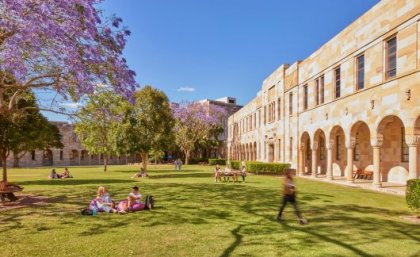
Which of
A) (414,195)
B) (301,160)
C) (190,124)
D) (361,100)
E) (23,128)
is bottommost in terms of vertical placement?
(414,195)

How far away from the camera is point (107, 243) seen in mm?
7680

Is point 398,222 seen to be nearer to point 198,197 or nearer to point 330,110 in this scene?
point 198,197

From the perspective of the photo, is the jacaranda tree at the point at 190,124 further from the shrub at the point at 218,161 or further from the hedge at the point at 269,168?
the hedge at the point at 269,168

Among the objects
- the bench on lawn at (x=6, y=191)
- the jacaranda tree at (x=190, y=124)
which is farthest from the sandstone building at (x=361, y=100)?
the jacaranda tree at (x=190, y=124)

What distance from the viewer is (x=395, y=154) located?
20.9m

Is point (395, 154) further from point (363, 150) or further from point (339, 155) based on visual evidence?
point (339, 155)

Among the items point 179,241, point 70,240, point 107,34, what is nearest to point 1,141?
point 107,34

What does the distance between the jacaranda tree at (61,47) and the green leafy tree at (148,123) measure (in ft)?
50.8

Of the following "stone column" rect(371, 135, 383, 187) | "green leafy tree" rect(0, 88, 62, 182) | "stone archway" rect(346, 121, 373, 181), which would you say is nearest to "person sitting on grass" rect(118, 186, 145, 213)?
"green leafy tree" rect(0, 88, 62, 182)

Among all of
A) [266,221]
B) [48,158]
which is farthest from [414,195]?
[48,158]

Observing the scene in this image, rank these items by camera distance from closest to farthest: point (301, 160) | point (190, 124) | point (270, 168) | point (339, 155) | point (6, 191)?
point (6, 191)
point (339, 155)
point (301, 160)
point (270, 168)
point (190, 124)

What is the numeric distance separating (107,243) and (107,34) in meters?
7.67

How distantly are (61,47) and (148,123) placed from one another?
60.6ft

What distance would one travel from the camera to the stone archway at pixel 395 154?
66.6ft
